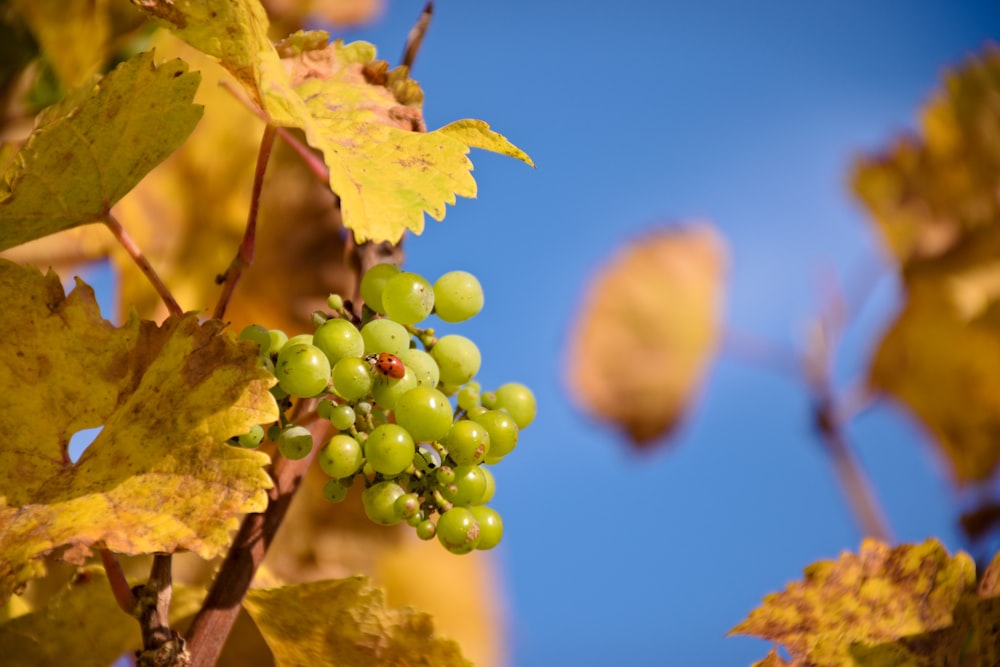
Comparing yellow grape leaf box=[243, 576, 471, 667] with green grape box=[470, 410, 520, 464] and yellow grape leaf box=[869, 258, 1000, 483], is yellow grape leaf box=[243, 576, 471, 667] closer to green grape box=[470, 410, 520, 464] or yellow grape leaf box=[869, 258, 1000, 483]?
green grape box=[470, 410, 520, 464]

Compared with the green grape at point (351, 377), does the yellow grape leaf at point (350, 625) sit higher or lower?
lower

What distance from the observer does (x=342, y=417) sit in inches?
15.4

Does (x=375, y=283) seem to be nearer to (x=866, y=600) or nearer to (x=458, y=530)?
(x=458, y=530)

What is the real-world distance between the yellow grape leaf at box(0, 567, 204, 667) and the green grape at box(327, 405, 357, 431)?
146mm

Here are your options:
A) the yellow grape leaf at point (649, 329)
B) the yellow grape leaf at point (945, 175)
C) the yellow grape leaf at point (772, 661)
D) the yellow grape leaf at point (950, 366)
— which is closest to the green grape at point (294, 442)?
the yellow grape leaf at point (772, 661)

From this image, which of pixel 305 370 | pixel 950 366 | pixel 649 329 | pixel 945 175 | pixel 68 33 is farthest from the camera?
pixel 649 329

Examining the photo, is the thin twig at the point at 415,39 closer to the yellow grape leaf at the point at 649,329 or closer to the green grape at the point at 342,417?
the green grape at the point at 342,417

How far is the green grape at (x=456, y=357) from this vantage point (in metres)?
0.43

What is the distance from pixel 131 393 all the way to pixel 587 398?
148 cm

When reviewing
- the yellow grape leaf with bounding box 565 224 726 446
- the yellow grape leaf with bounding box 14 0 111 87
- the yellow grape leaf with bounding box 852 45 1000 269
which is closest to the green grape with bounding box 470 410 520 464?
the yellow grape leaf with bounding box 14 0 111 87

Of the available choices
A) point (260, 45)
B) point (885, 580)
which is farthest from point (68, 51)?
point (885, 580)

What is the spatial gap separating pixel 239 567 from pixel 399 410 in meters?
0.11

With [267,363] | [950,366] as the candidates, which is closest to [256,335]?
[267,363]

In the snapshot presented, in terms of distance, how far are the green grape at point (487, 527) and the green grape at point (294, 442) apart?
84mm
